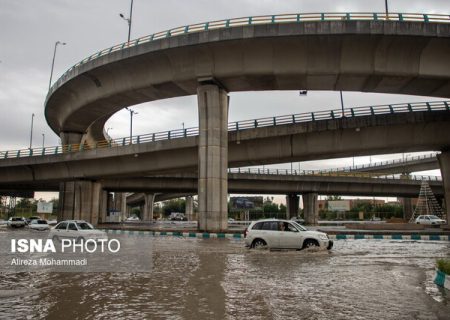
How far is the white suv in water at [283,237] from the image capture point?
1853 centimetres

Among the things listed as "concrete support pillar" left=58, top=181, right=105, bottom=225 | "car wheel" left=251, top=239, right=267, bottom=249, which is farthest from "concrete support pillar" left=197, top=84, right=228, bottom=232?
"concrete support pillar" left=58, top=181, right=105, bottom=225

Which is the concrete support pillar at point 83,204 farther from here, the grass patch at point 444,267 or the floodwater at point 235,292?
the grass patch at point 444,267

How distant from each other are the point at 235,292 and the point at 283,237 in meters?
9.50

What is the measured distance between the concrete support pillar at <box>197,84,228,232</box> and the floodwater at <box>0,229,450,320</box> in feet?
53.7

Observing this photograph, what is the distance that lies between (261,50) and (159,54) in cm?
787

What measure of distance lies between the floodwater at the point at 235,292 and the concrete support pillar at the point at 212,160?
16.4m

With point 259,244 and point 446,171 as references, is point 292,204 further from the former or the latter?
point 259,244

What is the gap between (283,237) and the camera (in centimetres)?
1861

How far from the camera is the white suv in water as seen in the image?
18531mm

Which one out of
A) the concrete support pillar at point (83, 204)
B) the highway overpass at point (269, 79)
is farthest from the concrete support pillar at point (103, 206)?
the highway overpass at point (269, 79)

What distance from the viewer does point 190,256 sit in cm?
1686

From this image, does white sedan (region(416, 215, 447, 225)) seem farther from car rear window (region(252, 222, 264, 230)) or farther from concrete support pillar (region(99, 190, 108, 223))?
concrete support pillar (region(99, 190, 108, 223))

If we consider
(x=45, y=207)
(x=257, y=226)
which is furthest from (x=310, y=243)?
(x=45, y=207)

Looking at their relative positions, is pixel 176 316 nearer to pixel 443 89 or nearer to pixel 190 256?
pixel 190 256
